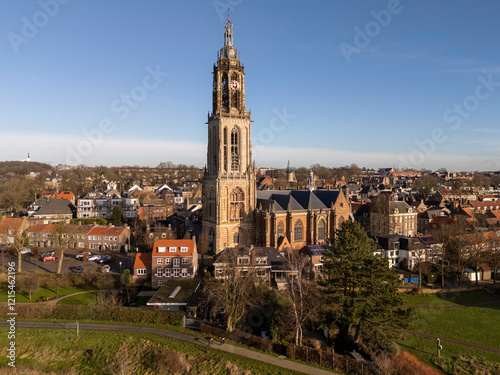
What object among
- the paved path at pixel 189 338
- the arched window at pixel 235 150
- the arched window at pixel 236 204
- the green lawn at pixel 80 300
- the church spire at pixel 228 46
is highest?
the church spire at pixel 228 46

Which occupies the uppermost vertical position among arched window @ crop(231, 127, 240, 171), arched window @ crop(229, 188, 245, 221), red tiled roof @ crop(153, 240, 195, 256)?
arched window @ crop(231, 127, 240, 171)

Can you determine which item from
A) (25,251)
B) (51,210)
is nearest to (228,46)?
(25,251)

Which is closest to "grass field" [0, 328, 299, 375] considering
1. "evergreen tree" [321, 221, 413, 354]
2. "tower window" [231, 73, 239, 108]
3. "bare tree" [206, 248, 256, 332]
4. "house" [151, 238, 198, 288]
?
"bare tree" [206, 248, 256, 332]

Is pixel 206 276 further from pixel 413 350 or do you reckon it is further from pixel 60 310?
pixel 413 350

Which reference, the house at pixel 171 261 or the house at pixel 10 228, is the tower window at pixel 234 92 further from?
the house at pixel 10 228

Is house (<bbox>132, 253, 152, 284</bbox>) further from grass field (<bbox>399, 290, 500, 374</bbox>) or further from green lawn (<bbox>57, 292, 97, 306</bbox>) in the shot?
grass field (<bbox>399, 290, 500, 374</bbox>)

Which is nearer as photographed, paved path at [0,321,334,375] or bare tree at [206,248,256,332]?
paved path at [0,321,334,375]

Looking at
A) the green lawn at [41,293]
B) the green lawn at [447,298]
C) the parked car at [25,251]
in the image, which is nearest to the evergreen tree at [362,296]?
the green lawn at [447,298]
